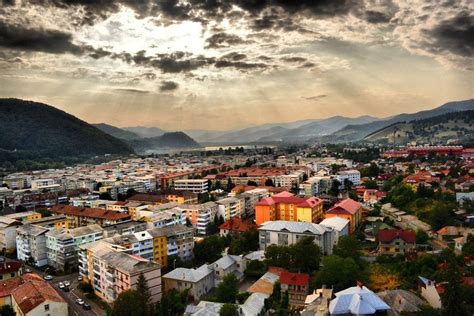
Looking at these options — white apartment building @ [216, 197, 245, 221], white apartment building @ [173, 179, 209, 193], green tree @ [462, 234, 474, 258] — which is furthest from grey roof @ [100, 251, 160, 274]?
white apartment building @ [173, 179, 209, 193]

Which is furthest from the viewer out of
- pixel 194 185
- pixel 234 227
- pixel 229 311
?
pixel 194 185

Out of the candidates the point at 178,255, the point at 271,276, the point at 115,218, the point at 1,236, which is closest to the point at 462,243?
the point at 271,276

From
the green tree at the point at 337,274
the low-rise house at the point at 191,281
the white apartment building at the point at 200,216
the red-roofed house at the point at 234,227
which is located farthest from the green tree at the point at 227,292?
the white apartment building at the point at 200,216

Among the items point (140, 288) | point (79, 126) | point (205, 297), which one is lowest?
point (205, 297)

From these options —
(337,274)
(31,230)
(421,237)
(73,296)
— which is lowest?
(73,296)

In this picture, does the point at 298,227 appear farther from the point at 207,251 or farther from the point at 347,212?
the point at 347,212

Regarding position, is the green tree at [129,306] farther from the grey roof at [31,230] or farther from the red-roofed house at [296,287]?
the grey roof at [31,230]

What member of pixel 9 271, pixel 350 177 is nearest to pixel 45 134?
pixel 350 177

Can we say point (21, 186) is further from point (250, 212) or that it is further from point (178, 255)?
point (178, 255)
